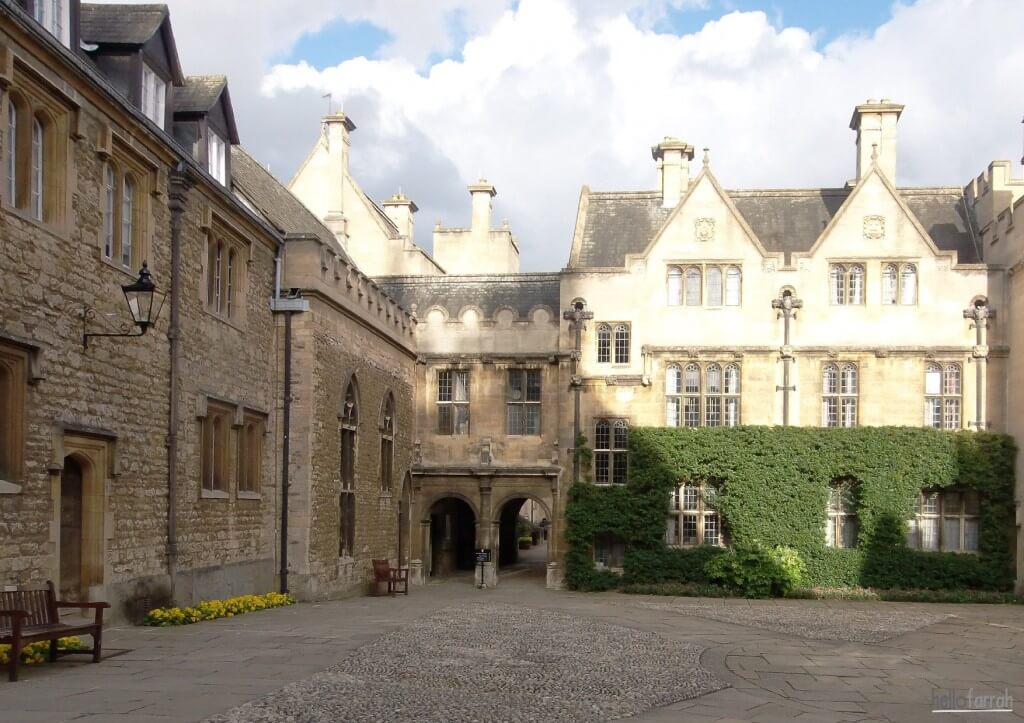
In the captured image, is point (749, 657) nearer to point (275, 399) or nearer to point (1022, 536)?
point (275, 399)

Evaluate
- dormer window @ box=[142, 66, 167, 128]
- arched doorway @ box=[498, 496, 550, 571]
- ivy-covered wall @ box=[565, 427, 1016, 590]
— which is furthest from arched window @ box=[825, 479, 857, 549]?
dormer window @ box=[142, 66, 167, 128]

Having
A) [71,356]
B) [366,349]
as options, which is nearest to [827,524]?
[366,349]

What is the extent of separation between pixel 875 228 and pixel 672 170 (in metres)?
5.97

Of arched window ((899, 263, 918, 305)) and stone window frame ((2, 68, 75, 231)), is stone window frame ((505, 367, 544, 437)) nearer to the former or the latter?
arched window ((899, 263, 918, 305))

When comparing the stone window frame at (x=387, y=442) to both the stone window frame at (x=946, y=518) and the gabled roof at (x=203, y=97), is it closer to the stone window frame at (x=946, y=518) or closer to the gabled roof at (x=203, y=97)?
the gabled roof at (x=203, y=97)

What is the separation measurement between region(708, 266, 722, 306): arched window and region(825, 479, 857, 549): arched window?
208 inches

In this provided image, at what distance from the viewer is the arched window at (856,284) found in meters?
28.8

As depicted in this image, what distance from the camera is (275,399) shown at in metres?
21.3

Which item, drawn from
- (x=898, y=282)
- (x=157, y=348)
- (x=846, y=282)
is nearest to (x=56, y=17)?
(x=157, y=348)

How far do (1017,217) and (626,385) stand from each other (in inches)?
389

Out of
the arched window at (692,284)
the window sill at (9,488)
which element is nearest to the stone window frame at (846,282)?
the arched window at (692,284)

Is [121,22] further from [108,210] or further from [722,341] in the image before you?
[722,341]

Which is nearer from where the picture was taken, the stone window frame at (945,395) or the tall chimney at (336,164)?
the stone window frame at (945,395)

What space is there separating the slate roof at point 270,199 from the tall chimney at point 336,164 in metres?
4.33
